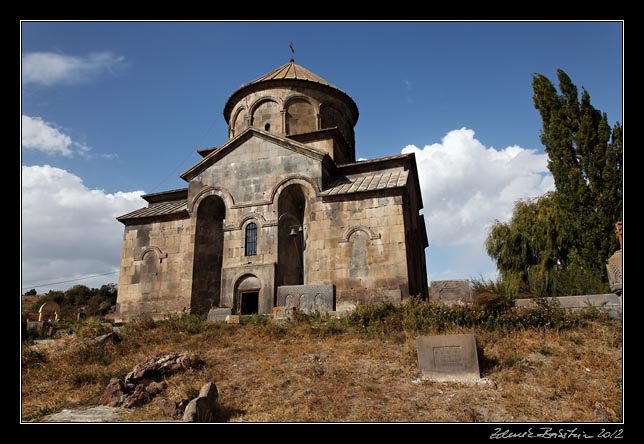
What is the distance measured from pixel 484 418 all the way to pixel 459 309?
12.0ft

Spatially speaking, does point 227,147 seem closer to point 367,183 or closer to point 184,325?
point 367,183

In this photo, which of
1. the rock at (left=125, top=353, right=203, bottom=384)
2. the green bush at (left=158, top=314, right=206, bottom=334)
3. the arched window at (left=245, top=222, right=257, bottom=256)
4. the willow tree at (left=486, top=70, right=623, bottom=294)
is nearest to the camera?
the rock at (left=125, top=353, right=203, bottom=384)

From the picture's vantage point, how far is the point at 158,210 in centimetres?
1438

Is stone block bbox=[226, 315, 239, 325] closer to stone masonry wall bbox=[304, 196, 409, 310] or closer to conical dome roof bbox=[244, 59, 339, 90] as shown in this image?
stone masonry wall bbox=[304, 196, 409, 310]

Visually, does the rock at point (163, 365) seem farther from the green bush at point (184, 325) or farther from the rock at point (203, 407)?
the green bush at point (184, 325)

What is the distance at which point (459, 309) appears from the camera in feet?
27.6

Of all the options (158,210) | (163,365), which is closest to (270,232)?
(158,210)

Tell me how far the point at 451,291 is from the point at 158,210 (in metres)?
→ 9.46

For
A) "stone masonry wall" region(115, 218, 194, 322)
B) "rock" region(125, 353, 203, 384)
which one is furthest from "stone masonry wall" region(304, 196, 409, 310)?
"rock" region(125, 353, 203, 384)

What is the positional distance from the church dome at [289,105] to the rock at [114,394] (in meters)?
11.0

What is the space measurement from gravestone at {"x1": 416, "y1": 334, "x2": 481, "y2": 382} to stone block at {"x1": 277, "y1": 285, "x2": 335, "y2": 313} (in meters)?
4.04

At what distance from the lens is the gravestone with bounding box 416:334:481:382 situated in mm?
6031

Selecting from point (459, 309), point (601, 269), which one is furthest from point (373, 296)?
point (601, 269)

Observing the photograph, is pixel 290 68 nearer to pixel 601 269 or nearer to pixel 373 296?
pixel 373 296
